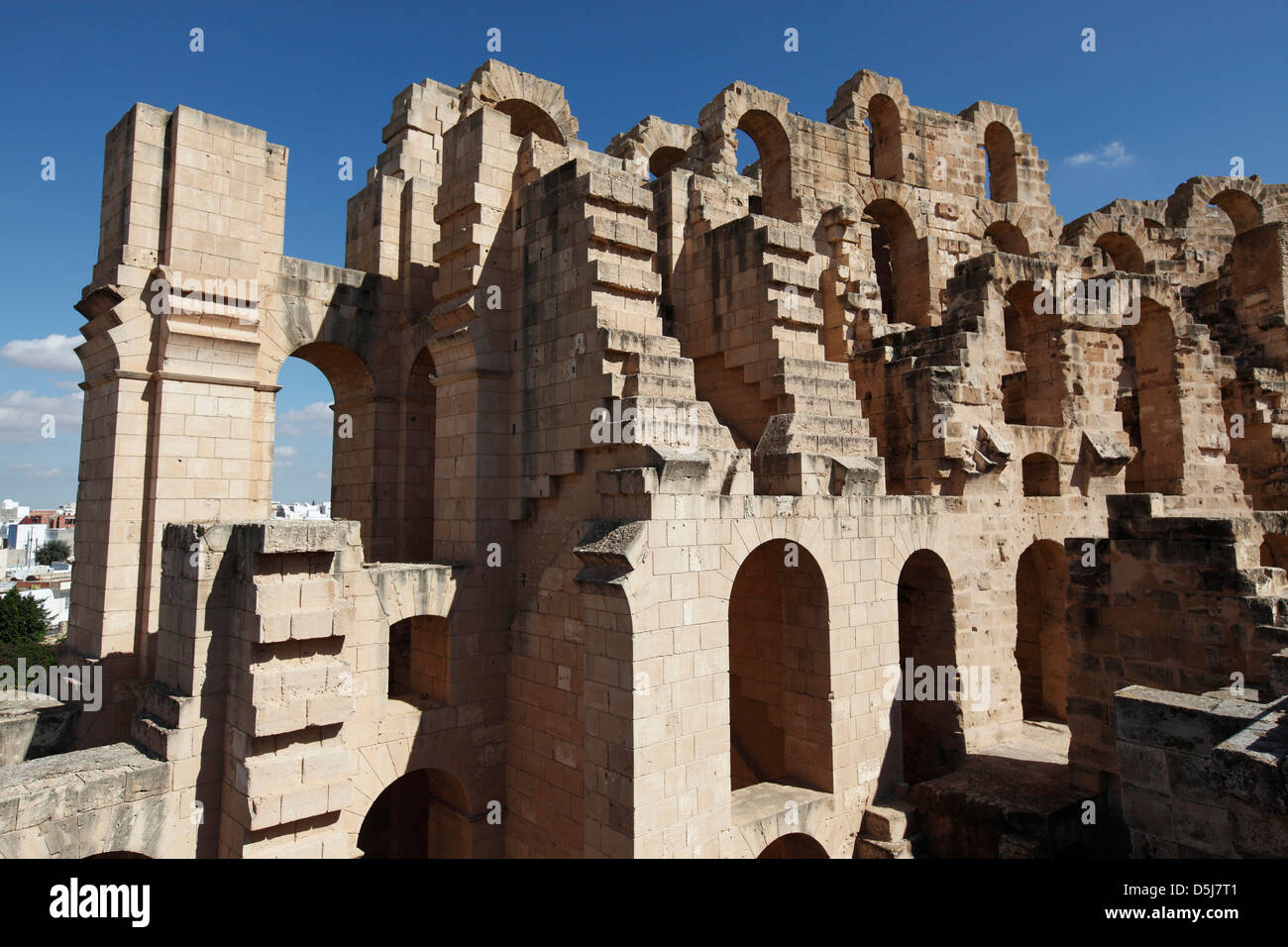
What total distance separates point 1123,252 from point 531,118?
59.2 feet

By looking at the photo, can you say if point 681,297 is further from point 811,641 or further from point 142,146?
point 142,146

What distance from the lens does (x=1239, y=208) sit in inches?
938

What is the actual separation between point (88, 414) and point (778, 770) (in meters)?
10.4

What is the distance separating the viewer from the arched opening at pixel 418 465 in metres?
11.6

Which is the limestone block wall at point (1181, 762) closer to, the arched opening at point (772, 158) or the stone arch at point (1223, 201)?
the arched opening at point (772, 158)

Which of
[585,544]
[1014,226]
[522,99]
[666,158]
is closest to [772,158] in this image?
[666,158]

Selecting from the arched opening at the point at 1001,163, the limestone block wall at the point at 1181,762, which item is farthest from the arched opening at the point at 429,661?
the arched opening at the point at 1001,163

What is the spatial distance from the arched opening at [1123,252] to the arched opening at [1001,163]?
3.19m

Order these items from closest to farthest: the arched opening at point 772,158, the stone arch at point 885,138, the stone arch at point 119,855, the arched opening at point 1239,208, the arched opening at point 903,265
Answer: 1. the stone arch at point 119,855
2. the arched opening at point 772,158
3. the arched opening at point 903,265
4. the stone arch at point 885,138
5. the arched opening at point 1239,208

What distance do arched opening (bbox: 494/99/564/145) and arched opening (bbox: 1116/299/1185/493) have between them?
40.3 feet

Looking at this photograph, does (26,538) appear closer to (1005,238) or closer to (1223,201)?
(1005,238)

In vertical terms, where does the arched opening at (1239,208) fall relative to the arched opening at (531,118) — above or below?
above

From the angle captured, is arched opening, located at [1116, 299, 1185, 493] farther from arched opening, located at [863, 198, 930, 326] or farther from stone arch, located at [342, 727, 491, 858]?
stone arch, located at [342, 727, 491, 858]

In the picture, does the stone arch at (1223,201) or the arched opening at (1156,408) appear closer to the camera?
the arched opening at (1156,408)
